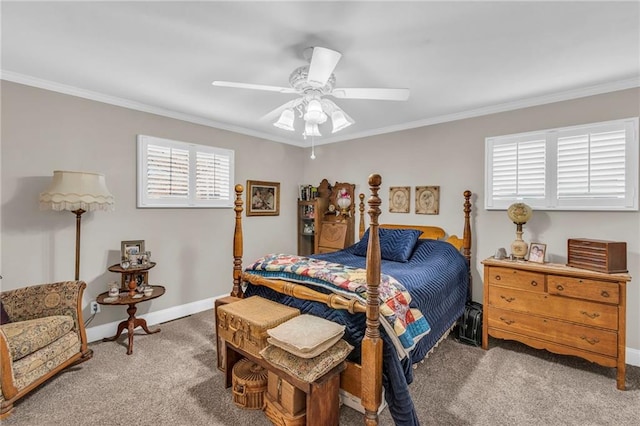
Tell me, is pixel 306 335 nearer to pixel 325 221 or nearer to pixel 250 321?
pixel 250 321

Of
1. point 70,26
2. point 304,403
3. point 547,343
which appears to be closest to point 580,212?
point 547,343

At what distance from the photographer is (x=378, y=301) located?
1.64 m

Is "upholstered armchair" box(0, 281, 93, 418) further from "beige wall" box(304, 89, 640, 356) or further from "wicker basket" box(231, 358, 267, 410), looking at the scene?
"beige wall" box(304, 89, 640, 356)

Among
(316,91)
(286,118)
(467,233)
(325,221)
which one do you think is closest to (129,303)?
(286,118)

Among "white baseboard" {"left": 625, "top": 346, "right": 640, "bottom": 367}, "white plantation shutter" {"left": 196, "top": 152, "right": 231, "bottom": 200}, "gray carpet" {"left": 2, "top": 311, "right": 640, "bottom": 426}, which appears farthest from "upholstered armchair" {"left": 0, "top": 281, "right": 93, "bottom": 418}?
"white baseboard" {"left": 625, "top": 346, "right": 640, "bottom": 367}

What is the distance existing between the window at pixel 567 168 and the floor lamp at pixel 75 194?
3.84 meters

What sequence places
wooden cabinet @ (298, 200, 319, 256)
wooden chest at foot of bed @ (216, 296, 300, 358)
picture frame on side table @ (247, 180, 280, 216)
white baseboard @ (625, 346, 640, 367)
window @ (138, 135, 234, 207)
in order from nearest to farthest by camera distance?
1. wooden chest at foot of bed @ (216, 296, 300, 358)
2. white baseboard @ (625, 346, 640, 367)
3. window @ (138, 135, 234, 207)
4. picture frame on side table @ (247, 180, 280, 216)
5. wooden cabinet @ (298, 200, 319, 256)

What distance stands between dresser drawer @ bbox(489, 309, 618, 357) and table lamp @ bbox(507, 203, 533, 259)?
564 millimetres

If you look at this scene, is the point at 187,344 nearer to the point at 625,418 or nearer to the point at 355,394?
the point at 355,394

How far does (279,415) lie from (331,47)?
2352mm

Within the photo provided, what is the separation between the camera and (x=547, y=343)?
2.53 meters

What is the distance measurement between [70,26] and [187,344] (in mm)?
2642

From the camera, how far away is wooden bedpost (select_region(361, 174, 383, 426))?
1.62 meters

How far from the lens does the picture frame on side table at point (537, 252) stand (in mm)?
2751
